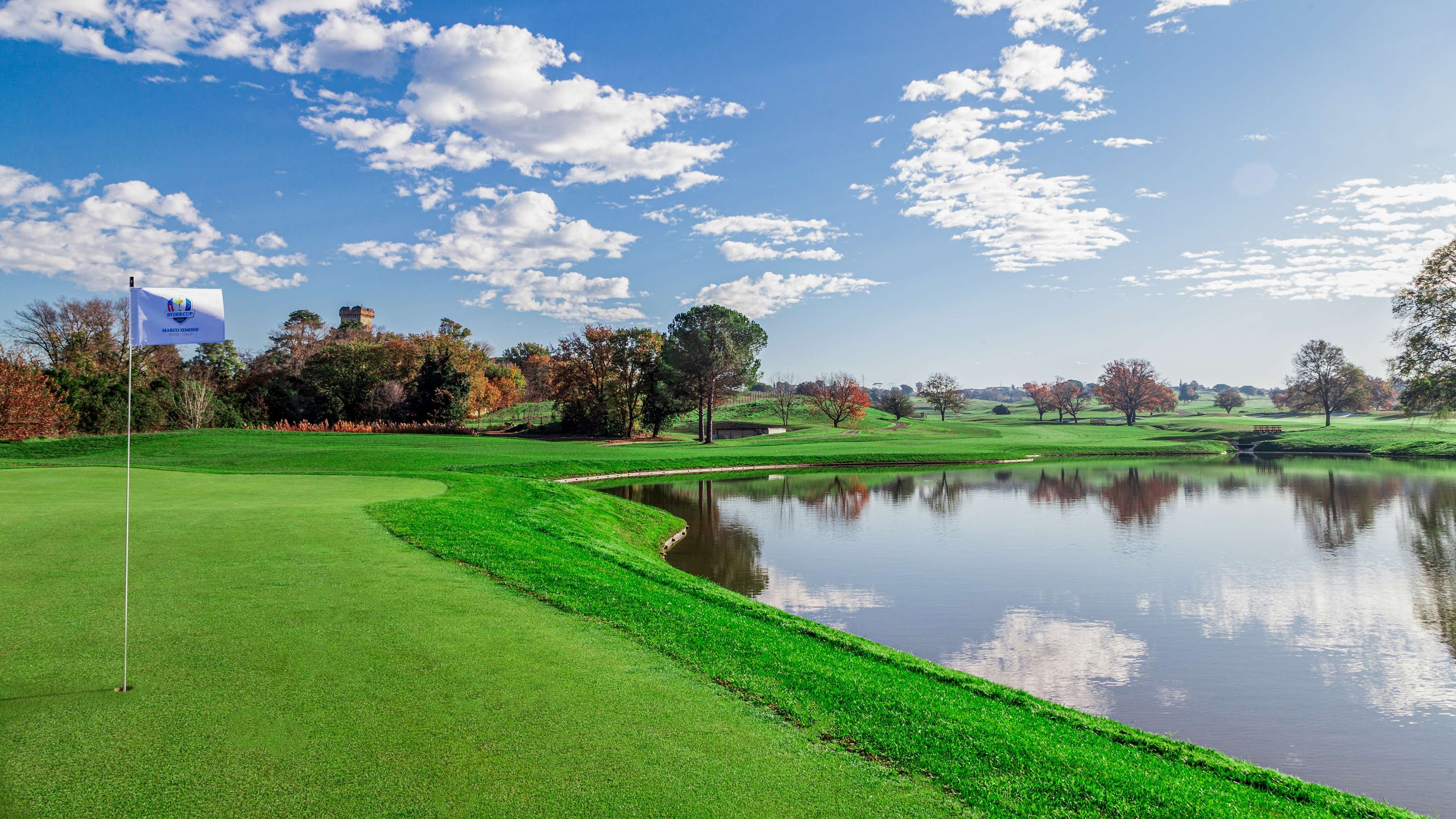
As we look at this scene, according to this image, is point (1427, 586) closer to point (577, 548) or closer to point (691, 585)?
point (691, 585)

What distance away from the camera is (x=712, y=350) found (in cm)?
5628

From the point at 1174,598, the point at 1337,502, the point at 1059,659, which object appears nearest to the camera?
the point at 1059,659

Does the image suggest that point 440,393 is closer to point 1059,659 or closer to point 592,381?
point 592,381

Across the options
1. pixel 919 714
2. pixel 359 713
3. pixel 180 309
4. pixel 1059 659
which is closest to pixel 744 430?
pixel 1059 659

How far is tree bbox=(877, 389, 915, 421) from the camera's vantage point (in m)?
95.6

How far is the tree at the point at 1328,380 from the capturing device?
251ft

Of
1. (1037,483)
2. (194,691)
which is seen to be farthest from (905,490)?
(194,691)

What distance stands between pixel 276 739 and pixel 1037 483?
3777cm

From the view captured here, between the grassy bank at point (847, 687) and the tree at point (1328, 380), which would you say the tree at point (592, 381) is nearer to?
the grassy bank at point (847, 687)

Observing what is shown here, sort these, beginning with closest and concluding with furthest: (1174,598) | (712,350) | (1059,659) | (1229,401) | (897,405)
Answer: (1059,659), (1174,598), (712,350), (897,405), (1229,401)

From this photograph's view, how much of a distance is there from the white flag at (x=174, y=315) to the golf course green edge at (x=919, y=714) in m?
5.06

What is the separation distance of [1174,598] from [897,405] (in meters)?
82.2

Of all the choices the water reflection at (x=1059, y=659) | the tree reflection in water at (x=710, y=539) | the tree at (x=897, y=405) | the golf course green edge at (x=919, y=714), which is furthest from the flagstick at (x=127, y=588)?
the tree at (x=897, y=405)

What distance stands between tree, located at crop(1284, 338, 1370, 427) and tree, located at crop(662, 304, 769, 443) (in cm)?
6279
